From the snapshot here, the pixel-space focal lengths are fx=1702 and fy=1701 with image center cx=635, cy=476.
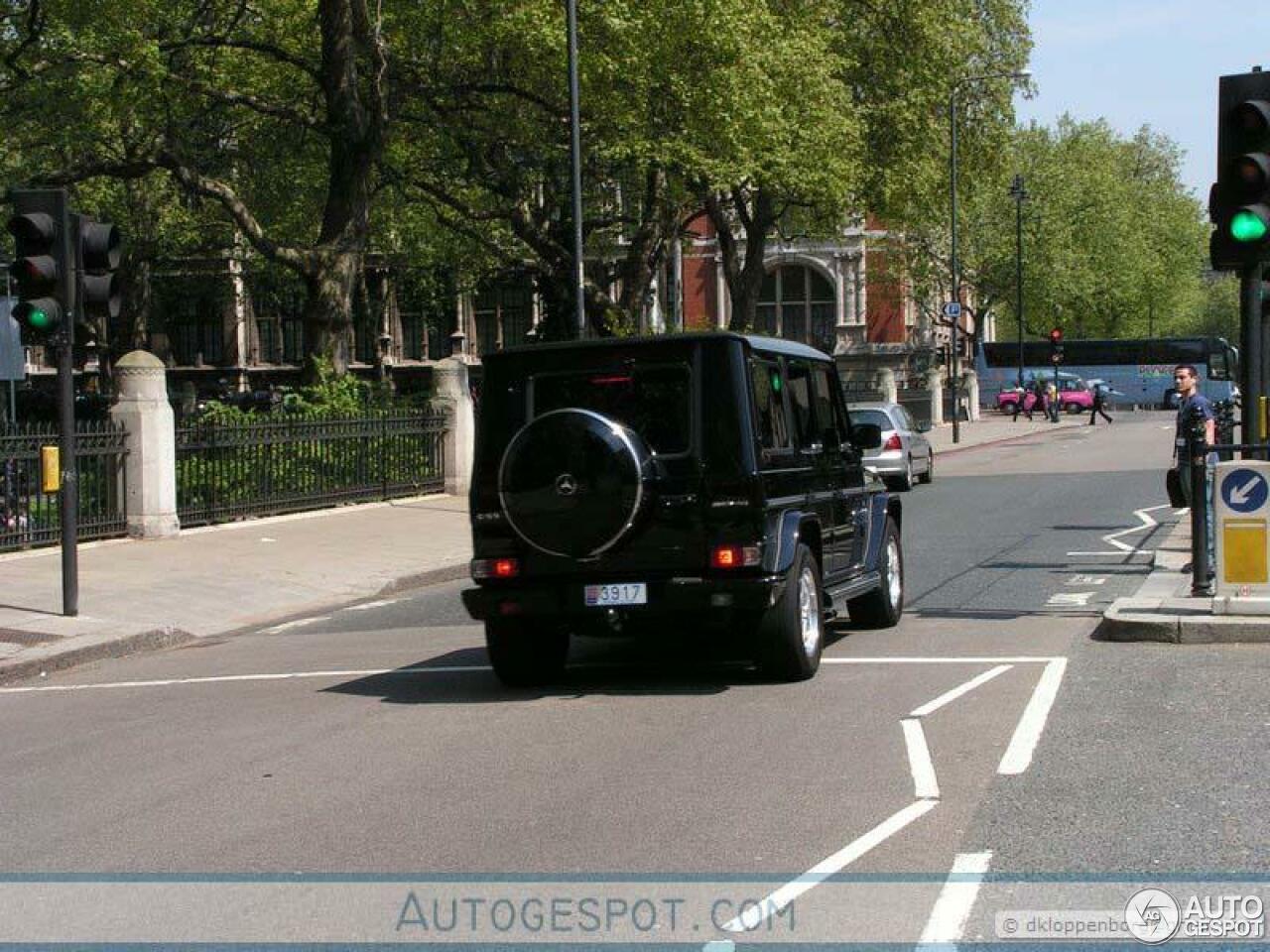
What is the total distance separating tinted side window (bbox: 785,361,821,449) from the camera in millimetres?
11109

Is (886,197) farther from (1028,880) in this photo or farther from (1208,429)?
(1028,880)

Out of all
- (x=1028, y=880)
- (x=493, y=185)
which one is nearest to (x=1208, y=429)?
(x=1028, y=880)

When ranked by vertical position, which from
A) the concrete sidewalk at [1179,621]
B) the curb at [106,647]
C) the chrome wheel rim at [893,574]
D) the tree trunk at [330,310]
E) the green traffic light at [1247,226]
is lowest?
the curb at [106,647]

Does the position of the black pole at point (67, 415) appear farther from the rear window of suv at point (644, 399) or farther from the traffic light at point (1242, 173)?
the traffic light at point (1242, 173)

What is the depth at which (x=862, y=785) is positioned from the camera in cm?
749

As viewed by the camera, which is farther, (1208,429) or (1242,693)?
(1208,429)

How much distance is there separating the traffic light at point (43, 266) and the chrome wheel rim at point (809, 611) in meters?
7.12

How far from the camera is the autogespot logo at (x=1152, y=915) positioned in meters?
5.32

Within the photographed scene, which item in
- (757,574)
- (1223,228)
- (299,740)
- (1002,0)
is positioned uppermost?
(1002,0)

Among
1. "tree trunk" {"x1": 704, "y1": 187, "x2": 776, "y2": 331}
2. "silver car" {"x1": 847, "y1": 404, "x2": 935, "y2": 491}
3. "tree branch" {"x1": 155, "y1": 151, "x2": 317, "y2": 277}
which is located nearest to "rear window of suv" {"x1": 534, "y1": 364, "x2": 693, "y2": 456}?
"silver car" {"x1": 847, "y1": 404, "x2": 935, "y2": 491}

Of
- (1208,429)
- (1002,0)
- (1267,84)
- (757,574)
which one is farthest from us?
(1002,0)

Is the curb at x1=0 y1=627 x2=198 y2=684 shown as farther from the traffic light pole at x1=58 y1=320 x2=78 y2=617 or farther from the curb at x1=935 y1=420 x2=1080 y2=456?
the curb at x1=935 y1=420 x2=1080 y2=456

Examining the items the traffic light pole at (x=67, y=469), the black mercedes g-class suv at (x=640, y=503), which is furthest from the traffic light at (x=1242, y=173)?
the traffic light pole at (x=67, y=469)

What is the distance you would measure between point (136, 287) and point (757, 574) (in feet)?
149
